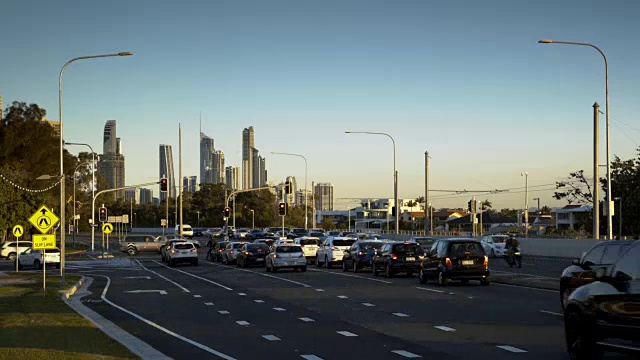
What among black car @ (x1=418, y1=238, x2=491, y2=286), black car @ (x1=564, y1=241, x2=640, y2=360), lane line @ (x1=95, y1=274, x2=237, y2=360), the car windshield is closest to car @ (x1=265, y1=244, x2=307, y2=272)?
the car windshield

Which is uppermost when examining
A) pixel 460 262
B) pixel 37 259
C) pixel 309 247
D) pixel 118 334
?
pixel 460 262

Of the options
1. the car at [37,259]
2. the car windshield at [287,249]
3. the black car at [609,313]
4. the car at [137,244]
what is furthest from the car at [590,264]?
the car at [137,244]

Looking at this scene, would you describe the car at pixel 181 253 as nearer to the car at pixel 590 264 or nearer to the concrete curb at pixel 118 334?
the concrete curb at pixel 118 334

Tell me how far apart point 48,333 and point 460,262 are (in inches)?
663

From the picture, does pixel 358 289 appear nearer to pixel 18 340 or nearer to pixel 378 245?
pixel 378 245

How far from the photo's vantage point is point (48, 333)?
16.5 metres

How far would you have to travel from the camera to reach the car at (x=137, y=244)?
72562 millimetres

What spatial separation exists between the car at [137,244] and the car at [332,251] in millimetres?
30682

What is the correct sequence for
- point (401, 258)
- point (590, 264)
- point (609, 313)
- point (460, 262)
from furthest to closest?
1. point (401, 258)
2. point (460, 262)
3. point (590, 264)
4. point (609, 313)

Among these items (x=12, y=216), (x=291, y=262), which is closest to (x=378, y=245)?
(x=291, y=262)

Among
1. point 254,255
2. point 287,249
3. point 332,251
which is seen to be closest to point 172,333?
point 287,249

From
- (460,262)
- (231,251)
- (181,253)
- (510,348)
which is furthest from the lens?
(231,251)

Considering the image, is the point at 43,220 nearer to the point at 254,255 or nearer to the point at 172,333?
the point at 172,333

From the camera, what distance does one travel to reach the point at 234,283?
34.3m
